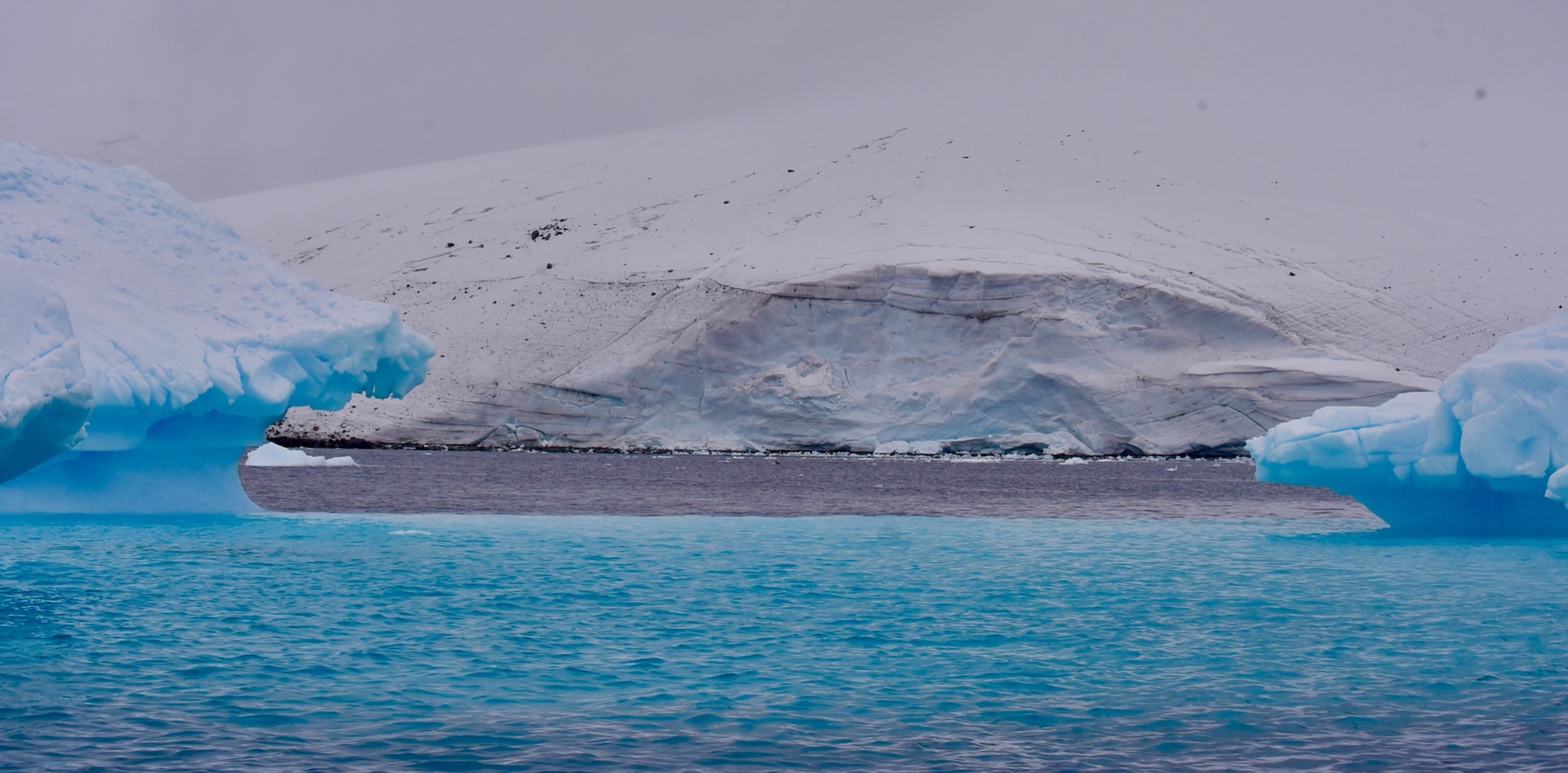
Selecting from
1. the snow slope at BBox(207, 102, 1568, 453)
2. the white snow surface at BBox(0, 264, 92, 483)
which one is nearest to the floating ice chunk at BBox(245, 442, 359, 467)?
the snow slope at BBox(207, 102, 1568, 453)

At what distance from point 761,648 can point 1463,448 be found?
805cm

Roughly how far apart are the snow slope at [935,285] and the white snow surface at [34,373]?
27132 mm

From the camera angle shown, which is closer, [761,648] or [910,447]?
[761,648]

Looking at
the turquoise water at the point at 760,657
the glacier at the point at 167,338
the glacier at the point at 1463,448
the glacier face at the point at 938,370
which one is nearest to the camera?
the turquoise water at the point at 760,657

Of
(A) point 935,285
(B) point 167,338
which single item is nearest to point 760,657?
(B) point 167,338

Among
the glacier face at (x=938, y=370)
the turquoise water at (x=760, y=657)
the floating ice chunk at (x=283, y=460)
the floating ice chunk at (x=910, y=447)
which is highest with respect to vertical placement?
the glacier face at (x=938, y=370)

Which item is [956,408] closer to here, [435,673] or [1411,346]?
[1411,346]

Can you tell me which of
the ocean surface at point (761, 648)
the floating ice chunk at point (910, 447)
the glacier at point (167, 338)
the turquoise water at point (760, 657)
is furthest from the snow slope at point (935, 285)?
the turquoise water at point (760, 657)

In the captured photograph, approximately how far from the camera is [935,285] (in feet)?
116

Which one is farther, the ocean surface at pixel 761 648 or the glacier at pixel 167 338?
the glacier at pixel 167 338

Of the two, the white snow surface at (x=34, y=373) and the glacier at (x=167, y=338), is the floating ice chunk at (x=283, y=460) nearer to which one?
the glacier at (x=167, y=338)

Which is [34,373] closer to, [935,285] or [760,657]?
[760,657]

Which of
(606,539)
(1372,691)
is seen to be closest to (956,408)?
(606,539)

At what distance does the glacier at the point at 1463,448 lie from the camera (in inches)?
502
